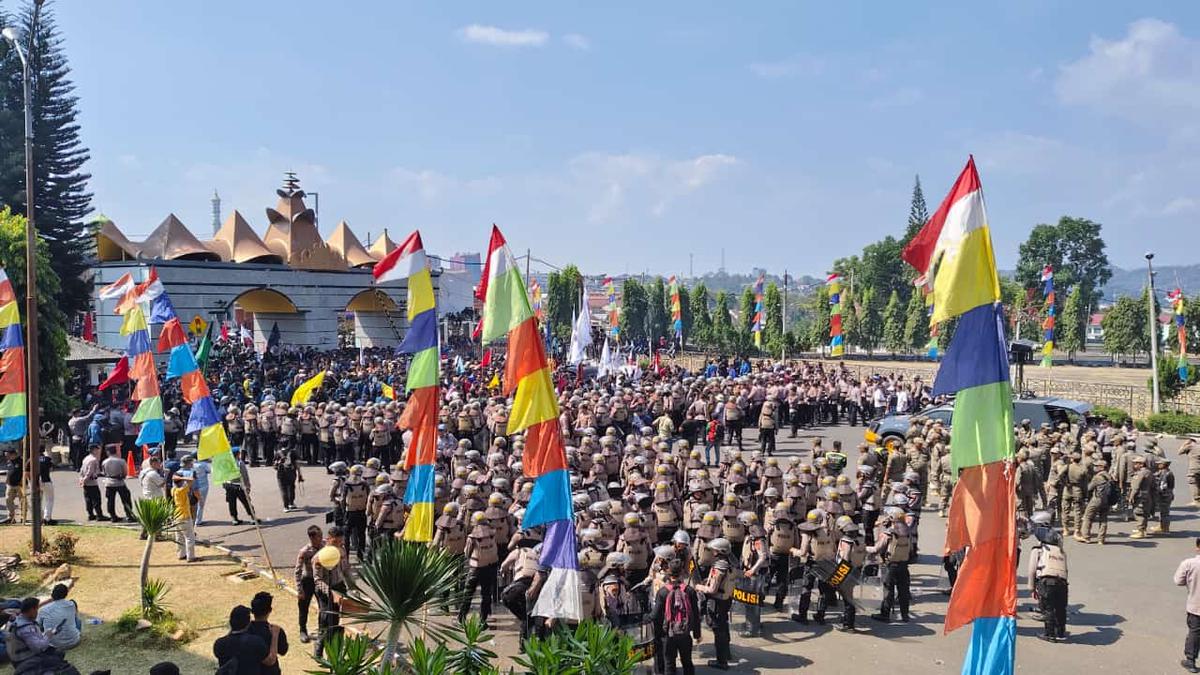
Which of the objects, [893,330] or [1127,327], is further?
[893,330]

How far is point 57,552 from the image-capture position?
13312 millimetres

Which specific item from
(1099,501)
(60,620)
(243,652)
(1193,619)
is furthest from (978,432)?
(1099,501)

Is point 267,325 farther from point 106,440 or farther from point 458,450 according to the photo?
point 458,450

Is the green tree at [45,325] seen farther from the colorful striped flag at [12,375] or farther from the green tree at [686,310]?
the green tree at [686,310]

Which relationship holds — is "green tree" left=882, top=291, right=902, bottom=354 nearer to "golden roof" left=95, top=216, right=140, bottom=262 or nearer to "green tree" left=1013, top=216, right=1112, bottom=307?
"green tree" left=1013, top=216, right=1112, bottom=307

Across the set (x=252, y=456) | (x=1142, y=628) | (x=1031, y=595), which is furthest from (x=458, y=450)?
(x=1142, y=628)

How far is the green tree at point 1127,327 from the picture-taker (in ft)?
191

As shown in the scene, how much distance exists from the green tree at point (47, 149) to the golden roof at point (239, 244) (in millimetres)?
6093

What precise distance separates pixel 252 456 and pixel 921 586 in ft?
54.6

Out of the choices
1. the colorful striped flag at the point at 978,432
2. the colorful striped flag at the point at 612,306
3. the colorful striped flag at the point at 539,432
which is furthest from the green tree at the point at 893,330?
the colorful striped flag at the point at 978,432

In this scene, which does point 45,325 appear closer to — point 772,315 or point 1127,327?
point 772,315

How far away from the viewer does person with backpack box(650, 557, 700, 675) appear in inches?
360

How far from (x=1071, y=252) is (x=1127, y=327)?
103 feet

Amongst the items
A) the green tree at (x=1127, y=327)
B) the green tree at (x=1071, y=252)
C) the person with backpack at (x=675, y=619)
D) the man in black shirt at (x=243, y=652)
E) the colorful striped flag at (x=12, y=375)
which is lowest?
the person with backpack at (x=675, y=619)
